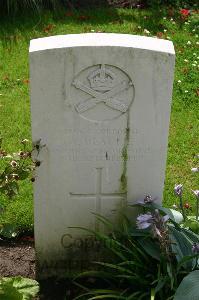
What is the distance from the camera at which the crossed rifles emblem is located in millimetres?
3566

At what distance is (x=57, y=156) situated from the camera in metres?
3.81

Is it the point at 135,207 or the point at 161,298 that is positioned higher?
the point at 135,207

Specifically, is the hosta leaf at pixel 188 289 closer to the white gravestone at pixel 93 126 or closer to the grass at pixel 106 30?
the white gravestone at pixel 93 126

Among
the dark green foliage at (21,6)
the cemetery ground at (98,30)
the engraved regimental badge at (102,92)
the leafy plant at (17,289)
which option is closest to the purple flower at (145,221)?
the engraved regimental badge at (102,92)

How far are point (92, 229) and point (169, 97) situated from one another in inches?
41.0

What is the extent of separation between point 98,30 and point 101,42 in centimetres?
398

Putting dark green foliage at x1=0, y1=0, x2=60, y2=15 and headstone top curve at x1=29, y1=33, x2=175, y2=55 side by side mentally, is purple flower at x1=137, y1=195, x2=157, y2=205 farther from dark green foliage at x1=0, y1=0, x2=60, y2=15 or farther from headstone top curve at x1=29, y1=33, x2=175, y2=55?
dark green foliage at x1=0, y1=0, x2=60, y2=15

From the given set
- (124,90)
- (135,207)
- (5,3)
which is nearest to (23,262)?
(135,207)

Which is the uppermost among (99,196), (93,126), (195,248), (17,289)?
(93,126)

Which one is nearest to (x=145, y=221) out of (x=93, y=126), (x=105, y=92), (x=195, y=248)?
(x=195, y=248)

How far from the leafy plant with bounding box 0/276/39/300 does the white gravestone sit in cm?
44

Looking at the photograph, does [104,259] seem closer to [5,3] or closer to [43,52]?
[43,52]

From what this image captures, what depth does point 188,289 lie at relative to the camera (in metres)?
3.44

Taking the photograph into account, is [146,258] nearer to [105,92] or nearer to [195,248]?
[195,248]
